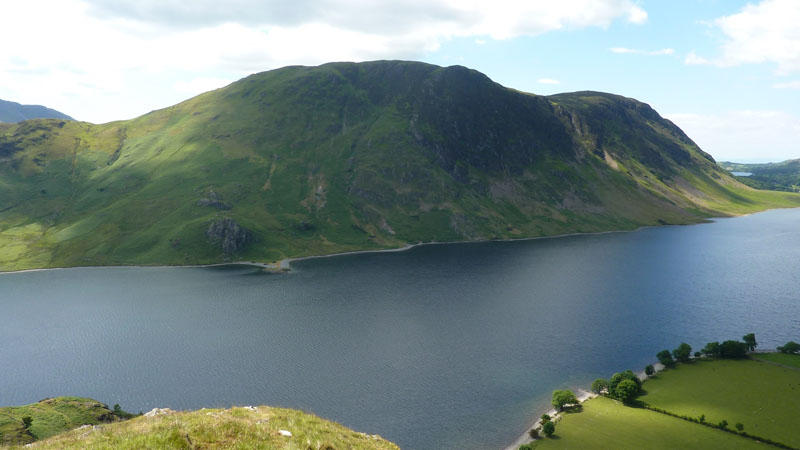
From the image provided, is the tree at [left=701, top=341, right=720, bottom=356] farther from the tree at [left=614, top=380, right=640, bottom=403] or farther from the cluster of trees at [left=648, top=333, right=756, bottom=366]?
the tree at [left=614, top=380, right=640, bottom=403]

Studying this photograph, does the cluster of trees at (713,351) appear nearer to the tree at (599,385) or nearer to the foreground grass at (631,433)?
the tree at (599,385)

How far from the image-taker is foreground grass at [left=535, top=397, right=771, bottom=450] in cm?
7419

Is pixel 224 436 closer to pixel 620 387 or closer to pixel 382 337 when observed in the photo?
pixel 620 387

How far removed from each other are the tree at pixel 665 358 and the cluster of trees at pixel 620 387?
15.2 metres

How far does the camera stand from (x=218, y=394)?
93562mm

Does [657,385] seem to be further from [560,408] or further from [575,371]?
[560,408]

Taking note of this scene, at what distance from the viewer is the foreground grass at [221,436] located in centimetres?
2059

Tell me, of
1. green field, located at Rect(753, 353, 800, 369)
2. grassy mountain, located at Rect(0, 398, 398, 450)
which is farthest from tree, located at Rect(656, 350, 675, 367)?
grassy mountain, located at Rect(0, 398, 398, 450)

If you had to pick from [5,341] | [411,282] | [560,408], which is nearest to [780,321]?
[560,408]

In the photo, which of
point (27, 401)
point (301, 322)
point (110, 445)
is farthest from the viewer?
point (301, 322)

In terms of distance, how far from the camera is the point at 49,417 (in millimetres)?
72062

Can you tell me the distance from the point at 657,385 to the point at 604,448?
3297 centimetres

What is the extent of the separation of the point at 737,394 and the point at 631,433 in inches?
1344

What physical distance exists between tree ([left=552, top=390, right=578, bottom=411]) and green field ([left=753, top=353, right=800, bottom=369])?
206 feet
